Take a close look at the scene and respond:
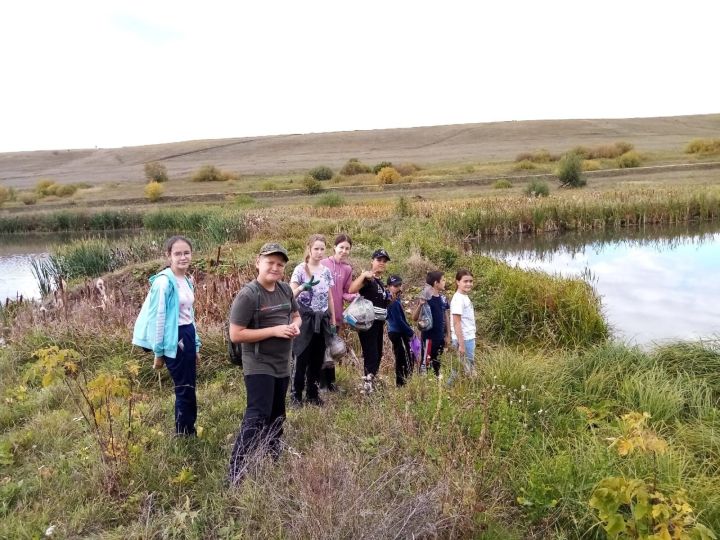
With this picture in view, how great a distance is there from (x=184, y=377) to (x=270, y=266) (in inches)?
49.7

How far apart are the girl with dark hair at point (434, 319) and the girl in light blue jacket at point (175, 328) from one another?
217 centimetres

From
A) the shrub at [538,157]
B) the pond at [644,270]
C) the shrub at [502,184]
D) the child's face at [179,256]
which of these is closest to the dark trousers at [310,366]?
the child's face at [179,256]

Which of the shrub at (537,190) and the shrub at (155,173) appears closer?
the shrub at (537,190)

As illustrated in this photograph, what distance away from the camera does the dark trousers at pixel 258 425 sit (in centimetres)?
348

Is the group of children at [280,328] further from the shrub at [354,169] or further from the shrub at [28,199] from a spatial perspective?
the shrub at [28,199]

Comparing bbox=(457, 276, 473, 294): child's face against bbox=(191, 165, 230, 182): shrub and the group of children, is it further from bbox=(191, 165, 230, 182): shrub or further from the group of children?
bbox=(191, 165, 230, 182): shrub

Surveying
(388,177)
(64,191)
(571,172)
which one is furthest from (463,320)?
(64,191)

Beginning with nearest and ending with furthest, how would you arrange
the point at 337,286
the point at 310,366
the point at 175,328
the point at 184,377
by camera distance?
the point at 175,328 → the point at 184,377 → the point at 310,366 → the point at 337,286

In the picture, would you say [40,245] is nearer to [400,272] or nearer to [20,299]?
[20,299]

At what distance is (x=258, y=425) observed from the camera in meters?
3.63

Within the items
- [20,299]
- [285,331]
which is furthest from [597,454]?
[20,299]

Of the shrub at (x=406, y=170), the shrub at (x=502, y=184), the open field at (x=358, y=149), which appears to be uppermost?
the open field at (x=358, y=149)

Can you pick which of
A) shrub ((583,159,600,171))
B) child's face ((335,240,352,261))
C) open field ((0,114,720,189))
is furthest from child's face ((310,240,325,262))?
open field ((0,114,720,189))

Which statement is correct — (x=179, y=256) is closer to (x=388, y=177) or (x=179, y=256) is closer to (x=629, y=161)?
(x=388, y=177)
